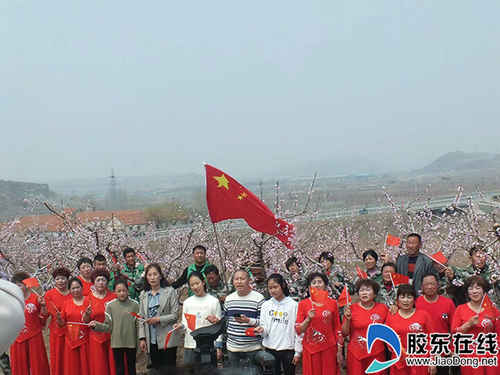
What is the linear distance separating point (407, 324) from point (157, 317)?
2.75 m

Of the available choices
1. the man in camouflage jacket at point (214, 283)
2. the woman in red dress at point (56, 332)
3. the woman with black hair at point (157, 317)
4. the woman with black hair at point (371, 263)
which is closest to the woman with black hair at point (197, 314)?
the woman with black hair at point (157, 317)

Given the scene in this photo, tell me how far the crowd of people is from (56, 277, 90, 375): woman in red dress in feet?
0.04

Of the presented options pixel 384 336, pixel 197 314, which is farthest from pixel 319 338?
pixel 197 314

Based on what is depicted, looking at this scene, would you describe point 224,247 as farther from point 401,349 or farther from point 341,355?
point 401,349

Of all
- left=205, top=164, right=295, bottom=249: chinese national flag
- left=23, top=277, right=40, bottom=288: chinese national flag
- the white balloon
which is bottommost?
left=23, top=277, right=40, bottom=288: chinese national flag

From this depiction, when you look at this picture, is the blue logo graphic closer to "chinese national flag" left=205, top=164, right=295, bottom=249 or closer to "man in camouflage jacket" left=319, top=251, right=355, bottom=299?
"man in camouflage jacket" left=319, top=251, right=355, bottom=299

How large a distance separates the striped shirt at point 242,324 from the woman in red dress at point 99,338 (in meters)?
1.53

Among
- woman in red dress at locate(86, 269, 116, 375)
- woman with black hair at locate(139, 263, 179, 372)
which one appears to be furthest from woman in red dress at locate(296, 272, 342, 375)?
woman in red dress at locate(86, 269, 116, 375)

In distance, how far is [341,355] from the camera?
644 centimetres

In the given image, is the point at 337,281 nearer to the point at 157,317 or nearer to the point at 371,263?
the point at 371,263

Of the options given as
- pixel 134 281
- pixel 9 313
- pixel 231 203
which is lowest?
pixel 134 281

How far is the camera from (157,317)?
500 cm

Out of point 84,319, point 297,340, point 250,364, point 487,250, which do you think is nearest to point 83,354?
point 84,319

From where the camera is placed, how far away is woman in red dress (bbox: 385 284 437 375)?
4281mm
